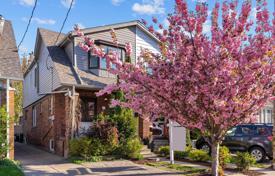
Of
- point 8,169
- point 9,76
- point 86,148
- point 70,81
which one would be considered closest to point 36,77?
point 70,81

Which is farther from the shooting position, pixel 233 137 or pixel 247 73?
pixel 233 137

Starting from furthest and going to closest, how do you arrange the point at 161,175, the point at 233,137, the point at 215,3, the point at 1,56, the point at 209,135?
the point at 233,137, the point at 1,56, the point at 161,175, the point at 209,135, the point at 215,3

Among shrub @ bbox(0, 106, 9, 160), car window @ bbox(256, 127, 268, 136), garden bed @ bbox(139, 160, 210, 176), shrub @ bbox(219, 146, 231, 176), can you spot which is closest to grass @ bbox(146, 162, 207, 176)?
garden bed @ bbox(139, 160, 210, 176)

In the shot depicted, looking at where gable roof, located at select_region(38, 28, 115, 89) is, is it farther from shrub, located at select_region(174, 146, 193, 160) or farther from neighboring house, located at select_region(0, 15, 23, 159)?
shrub, located at select_region(174, 146, 193, 160)

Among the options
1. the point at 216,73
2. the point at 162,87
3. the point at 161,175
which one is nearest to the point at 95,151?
the point at 161,175

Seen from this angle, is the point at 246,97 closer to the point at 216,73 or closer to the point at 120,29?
the point at 216,73

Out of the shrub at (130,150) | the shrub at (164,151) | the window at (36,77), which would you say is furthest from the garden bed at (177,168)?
the window at (36,77)

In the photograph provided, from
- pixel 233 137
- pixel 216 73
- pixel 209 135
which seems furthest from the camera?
pixel 233 137

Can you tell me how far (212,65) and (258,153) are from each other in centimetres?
870

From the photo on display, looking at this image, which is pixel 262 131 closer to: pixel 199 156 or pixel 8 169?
pixel 199 156

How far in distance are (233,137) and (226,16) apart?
8.98m

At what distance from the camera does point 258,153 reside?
14.2 m

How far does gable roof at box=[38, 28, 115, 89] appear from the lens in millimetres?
14618

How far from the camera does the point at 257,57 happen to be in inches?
282
